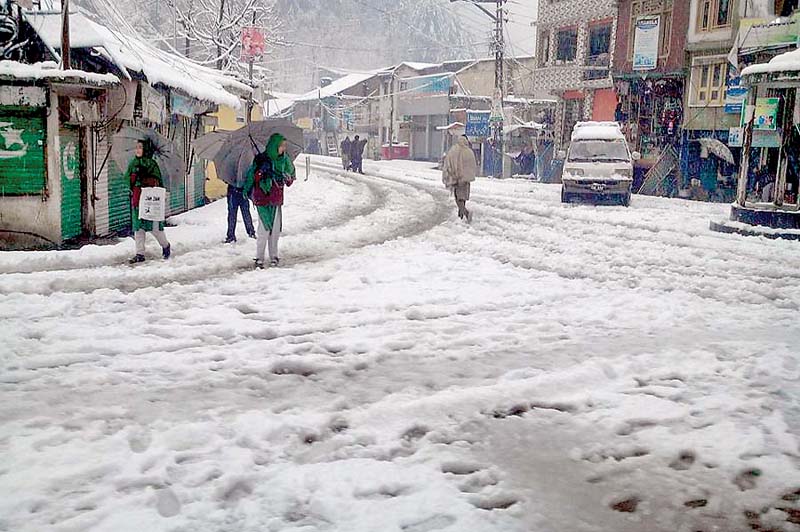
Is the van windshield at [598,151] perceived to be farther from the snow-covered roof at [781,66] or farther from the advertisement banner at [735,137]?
the snow-covered roof at [781,66]

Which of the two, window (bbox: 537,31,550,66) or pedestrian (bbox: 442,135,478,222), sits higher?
→ window (bbox: 537,31,550,66)

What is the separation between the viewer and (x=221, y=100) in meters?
18.2

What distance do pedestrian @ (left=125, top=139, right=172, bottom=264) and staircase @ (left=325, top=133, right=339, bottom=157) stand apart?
58.8m

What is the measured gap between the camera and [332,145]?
6981cm

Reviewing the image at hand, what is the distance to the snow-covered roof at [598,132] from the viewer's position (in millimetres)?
21797

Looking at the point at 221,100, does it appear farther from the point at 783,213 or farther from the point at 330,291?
the point at 783,213

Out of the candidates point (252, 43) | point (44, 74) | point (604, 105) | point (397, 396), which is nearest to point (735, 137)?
point (604, 105)

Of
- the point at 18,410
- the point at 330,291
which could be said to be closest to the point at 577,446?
the point at 18,410

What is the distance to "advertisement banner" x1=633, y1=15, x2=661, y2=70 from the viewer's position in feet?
93.0

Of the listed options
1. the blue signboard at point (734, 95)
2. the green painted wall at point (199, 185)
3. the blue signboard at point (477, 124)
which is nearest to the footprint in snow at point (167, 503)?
the green painted wall at point (199, 185)

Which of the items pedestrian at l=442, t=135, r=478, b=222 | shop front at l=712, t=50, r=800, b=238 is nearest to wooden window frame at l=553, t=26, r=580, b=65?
shop front at l=712, t=50, r=800, b=238

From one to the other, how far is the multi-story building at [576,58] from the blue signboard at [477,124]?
4.09m

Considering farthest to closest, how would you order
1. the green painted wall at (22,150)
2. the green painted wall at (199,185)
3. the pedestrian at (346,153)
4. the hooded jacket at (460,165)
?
the pedestrian at (346,153) → the green painted wall at (199,185) → the hooded jacket at (460,165) → the green painted wall at (22,150)

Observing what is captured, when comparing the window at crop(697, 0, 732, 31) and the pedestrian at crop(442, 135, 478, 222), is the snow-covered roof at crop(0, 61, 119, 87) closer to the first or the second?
the pedestrian at crop(442, 135, 478, 222)
